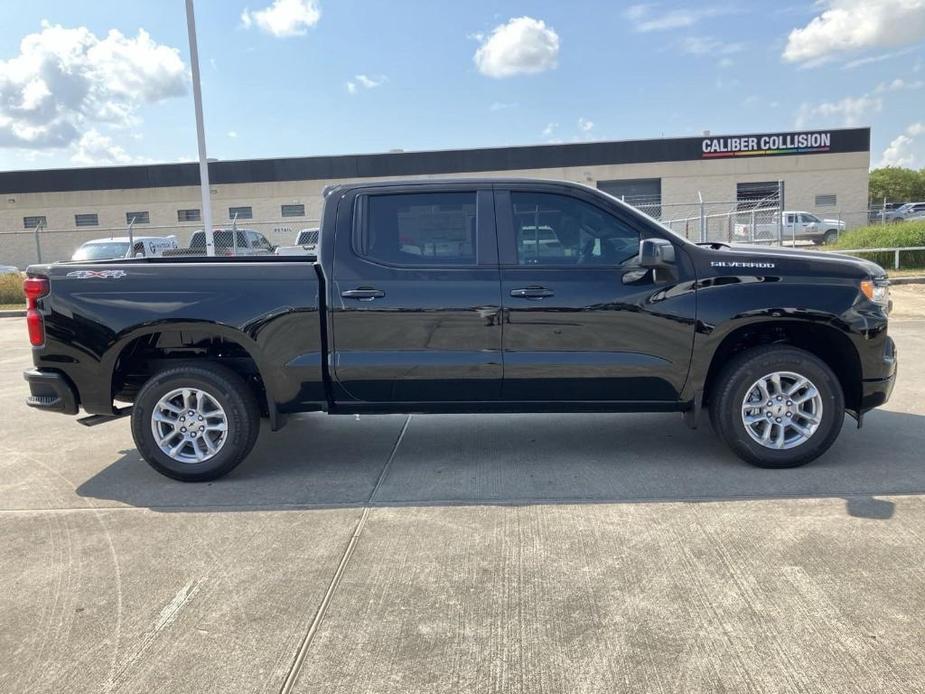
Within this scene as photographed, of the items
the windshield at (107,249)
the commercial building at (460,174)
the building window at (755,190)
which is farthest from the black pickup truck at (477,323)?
the building window at (755,190)

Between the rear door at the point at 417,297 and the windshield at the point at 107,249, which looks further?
the windshield at the point at 107,249

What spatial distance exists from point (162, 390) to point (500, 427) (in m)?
2.74

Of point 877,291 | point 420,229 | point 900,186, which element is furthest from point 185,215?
point 900,186

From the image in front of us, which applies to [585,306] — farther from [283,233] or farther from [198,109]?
[283,233]

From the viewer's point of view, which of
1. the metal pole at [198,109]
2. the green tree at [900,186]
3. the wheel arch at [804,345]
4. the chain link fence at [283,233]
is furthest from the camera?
the green tree at [900,186]

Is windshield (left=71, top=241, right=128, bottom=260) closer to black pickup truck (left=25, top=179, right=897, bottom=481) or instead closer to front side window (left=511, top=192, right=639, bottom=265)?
black pickup truck (left=25, top=179, right=897, bottom=481)

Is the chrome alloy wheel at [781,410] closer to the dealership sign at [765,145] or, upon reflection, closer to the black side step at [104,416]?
the black side step at [104,416]

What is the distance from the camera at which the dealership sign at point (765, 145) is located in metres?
37.9

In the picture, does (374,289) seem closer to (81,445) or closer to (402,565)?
(402,565)

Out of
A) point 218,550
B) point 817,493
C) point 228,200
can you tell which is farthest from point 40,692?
point 228,200

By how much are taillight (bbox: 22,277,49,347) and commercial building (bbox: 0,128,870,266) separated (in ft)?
107

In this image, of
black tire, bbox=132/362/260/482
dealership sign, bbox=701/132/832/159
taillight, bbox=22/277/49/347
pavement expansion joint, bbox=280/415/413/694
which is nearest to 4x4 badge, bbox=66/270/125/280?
taillight, bbox=22/277/49/347

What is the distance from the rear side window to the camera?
491 cm

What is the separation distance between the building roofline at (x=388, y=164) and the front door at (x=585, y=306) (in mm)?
33162
